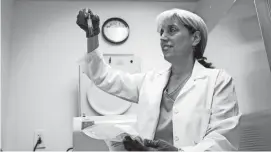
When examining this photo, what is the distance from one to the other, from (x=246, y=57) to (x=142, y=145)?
0.80 meters

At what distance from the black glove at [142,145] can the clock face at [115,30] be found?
1.72 meters

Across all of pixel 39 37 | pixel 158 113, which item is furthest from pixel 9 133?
pixel 158 113

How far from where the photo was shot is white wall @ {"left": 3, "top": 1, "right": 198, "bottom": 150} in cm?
234

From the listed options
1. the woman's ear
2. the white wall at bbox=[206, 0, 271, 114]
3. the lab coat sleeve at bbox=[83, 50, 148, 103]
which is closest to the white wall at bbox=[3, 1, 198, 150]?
the white wall at bbox=[206, 0, 271, 114]

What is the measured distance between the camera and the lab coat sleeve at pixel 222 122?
36.9 inches

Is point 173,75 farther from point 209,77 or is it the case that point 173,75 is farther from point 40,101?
point 40,101

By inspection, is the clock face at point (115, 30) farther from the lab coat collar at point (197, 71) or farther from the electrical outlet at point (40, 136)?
the lab coat collar at point (197, 71)

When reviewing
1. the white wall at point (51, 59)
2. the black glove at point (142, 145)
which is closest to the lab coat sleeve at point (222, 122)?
the black glove at point (142, 145)

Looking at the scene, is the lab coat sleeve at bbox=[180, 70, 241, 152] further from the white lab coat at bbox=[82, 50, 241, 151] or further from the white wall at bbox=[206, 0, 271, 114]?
the white wall at bbox=[206, 0, 271, 114]

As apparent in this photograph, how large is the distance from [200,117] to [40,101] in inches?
64.7

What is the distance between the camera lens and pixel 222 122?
1002 mm

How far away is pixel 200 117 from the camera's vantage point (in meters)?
1.09

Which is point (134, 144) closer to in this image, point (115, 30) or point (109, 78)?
point (109, 78)

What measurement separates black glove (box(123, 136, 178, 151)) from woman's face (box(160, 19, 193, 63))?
0.50 metres
